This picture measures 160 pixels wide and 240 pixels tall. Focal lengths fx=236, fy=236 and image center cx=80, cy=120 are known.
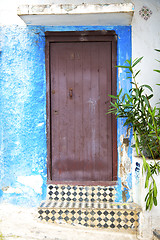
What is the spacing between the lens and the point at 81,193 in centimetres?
322

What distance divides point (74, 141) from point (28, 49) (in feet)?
4.76

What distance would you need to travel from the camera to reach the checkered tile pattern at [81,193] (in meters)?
3.21

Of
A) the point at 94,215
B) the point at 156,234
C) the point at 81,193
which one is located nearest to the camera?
the point at 156,234

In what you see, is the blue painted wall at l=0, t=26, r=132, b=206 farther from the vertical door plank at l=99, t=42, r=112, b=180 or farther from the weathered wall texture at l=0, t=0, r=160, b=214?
the vertical door plank at l=99, t=42, r=112, b=180

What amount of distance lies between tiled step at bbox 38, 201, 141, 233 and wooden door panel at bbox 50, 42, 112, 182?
44 cm

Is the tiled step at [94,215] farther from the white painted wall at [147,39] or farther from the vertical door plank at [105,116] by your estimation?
the white painted wall at [147,39]

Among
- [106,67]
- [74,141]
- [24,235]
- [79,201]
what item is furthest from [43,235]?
[106,67]

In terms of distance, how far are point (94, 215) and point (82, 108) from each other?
1.44 meters

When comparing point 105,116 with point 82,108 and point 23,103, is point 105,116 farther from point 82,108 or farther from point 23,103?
point 23,103

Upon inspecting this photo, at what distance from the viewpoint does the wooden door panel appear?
3338 mm

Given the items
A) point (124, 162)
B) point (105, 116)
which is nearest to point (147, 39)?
point (105, 116)

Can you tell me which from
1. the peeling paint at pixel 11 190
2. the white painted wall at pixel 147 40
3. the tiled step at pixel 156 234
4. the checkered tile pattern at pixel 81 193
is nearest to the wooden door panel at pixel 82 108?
the checkered tile pattern at pixel 81 193

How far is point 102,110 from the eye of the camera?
3340 millimetres

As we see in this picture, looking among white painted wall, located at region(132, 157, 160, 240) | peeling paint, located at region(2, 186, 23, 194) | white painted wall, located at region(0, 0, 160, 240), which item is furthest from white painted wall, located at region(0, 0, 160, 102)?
peeling paint, located at region(2, 186, 23, 194)
